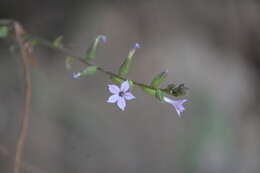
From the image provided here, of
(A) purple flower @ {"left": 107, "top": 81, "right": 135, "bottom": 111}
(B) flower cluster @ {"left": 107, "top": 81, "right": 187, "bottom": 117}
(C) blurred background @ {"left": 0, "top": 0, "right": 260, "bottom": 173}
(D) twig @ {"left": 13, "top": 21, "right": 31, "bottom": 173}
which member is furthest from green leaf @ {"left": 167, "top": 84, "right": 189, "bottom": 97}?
(C) blurred background @ {"left": 0, "top": 0, "right": 260, "bottom": 173}

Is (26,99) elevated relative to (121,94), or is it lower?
lower

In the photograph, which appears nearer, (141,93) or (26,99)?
(26,99)

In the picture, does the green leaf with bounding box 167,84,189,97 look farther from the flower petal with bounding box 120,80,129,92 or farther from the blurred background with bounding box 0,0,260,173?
the blurred background with bounding box 0,0,260,173

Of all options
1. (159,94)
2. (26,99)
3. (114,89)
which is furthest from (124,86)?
(26,99)

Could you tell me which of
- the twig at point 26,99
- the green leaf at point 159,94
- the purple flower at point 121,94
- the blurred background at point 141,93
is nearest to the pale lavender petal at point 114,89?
the purple flower at point 121,94

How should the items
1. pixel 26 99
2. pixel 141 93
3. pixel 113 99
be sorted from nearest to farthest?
pixel 113 99 < pixel 26 99 < pixel 141 93

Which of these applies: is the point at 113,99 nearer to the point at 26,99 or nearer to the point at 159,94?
the point at 159,94

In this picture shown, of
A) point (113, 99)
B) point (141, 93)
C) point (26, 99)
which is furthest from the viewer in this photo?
point (141, 93)

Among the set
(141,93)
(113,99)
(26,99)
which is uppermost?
(113,99)
